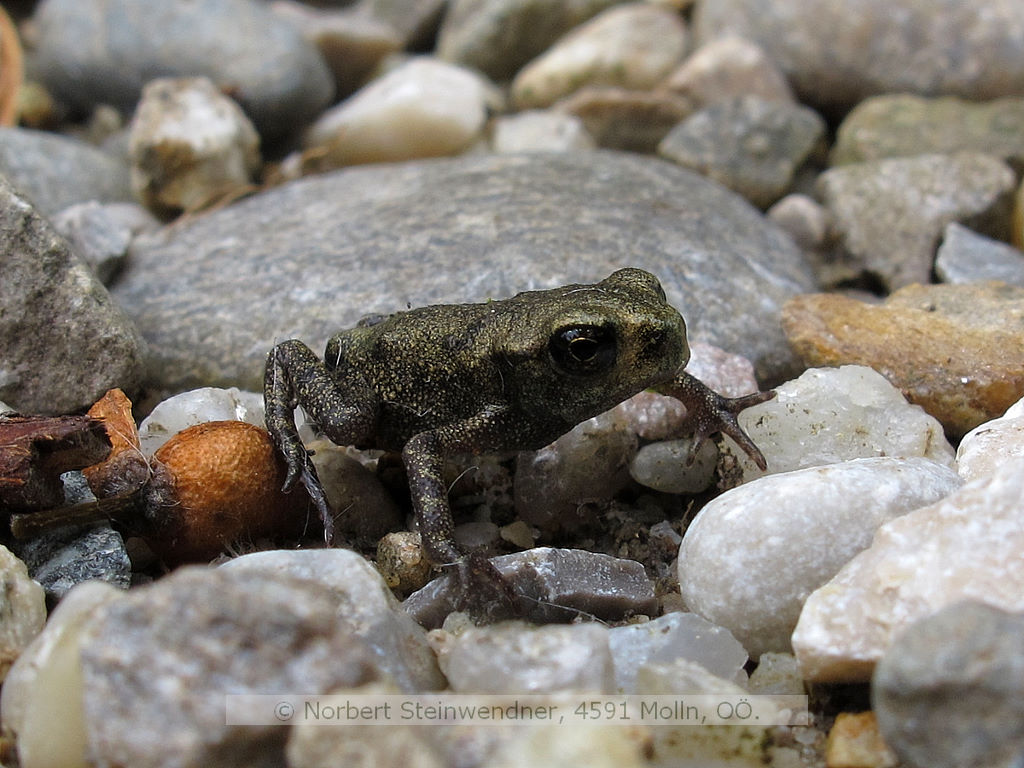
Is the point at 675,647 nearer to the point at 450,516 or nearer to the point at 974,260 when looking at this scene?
the point at 450,516

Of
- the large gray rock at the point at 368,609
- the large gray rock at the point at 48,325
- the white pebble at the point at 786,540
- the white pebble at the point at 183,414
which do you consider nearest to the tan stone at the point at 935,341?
the white pebble at the point at 786,540

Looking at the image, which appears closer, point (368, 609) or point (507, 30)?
point (368, 609)

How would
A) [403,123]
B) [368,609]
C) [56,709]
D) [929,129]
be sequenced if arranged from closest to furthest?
[56,709] → [368,609] → [929,129] → [403,123]

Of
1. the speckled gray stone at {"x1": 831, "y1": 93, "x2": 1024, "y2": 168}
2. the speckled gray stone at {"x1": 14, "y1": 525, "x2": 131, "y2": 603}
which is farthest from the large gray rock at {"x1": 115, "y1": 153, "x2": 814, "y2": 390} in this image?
the speckled gray stone at {"x1": 831, "y1": 93, "x2": 1024, "y2": 168}

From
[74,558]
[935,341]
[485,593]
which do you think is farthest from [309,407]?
[935,341]

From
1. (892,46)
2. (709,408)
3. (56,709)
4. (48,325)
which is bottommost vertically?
(709,408)

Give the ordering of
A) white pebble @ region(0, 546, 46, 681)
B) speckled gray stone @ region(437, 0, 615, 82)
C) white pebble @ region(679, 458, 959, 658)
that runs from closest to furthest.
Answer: white pebble @ region(0, 546, 46, 681), white pebble @ region(679, 458, 959, 658), speckled gray stone @ region(437, 0, 615, 82)

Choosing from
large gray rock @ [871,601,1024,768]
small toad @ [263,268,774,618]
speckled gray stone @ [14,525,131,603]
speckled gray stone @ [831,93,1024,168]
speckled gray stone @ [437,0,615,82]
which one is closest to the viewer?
large gray rock @ [871,601,1024,768]

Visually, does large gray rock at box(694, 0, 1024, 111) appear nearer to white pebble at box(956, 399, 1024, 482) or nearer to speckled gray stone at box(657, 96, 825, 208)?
speckled gray stone at box(657, 96, 825, 208)
